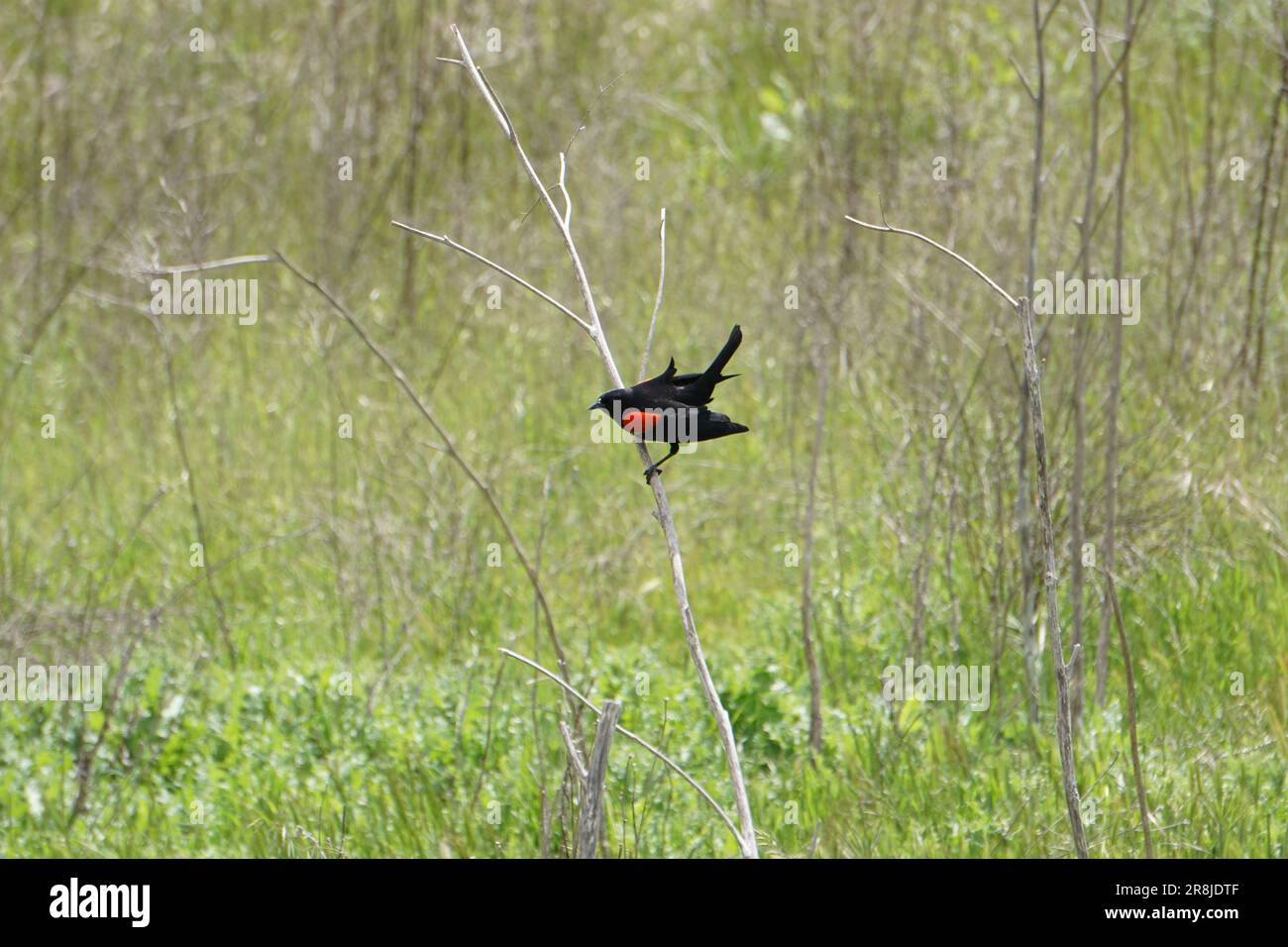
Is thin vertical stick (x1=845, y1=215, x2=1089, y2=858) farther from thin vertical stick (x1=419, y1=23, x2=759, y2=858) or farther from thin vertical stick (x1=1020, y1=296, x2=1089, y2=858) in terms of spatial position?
thin vertical stick (x1=419, y1=23, x2=759, y2=858)

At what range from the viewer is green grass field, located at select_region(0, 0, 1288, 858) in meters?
4.10

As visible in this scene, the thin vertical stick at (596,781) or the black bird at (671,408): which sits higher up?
the black bird at (671,408)

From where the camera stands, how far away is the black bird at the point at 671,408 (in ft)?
5.56

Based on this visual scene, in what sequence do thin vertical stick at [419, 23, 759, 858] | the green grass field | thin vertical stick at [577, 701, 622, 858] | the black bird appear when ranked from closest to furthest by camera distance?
the black bird
thin vertical stick at [419, 23, 759, 858]
thin vertical stick at [577, 701, 622, 858]
the green grass field

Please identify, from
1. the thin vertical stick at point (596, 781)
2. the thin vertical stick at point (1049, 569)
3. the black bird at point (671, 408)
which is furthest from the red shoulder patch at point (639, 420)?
the thin vertical stick at point (1049, 569)

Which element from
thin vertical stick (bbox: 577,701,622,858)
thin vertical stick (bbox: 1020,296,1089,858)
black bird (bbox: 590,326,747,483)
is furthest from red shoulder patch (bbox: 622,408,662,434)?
thin vertical stick (bbox: 1020,296,1089,858)

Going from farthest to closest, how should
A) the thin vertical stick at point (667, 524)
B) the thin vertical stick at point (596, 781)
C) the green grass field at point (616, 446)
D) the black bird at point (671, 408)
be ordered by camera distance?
the green grass field at point (616, 446)
the thin vertical stick at point (596, 781)
the thin vertical stick at point (667, 524)
the black bird at point (671, 408)

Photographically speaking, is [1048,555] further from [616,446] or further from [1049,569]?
[616,446]

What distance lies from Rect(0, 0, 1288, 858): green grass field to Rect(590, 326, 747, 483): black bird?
53 cm

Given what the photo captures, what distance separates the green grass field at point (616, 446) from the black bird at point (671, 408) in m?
0.53

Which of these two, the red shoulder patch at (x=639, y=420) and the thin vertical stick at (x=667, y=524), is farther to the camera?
the thin vertical stick at (x=667, y=524)

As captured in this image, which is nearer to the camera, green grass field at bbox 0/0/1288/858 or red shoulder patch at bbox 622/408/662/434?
red shoulder patch at bbox 622/408/662/434

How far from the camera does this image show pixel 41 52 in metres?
8.92

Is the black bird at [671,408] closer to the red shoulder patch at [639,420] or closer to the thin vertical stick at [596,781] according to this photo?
the red shoulder patch at [639,420]
